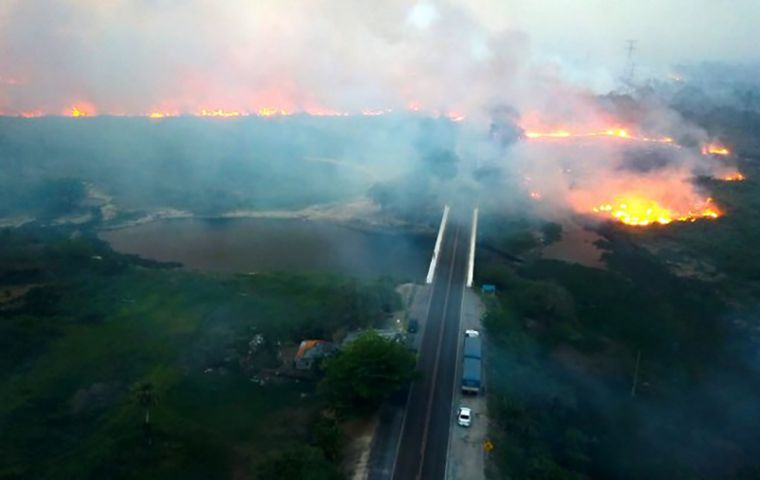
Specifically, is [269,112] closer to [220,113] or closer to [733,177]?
[220,113]

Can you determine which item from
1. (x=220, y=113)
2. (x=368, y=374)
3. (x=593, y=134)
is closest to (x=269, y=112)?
(x=220, y=113)

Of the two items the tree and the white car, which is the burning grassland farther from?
the tree

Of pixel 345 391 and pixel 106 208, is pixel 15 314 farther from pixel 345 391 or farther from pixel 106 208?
pixel 106 208

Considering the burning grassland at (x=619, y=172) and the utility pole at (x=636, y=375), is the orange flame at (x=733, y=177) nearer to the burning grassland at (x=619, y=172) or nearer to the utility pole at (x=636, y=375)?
the burning grassland at (x=619, y=172)

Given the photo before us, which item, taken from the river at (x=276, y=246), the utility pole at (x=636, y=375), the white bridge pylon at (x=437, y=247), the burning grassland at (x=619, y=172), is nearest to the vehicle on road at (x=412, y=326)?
the white bridge pylon at (x=437, y=247)

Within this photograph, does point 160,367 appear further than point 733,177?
No

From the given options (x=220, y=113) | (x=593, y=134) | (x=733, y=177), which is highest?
(x=220, y=113)

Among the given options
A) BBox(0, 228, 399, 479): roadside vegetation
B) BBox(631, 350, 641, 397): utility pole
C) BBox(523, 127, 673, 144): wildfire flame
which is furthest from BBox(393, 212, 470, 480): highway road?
BBox(523, 127, 673, 144): wildfire flame

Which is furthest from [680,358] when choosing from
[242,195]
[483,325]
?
[242,195]
